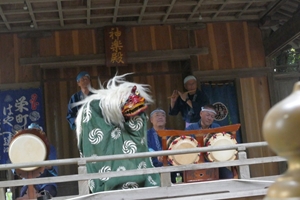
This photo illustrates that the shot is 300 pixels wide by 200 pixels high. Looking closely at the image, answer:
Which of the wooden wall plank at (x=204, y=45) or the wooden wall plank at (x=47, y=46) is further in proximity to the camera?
the wooden wall plank at (x=204, y=45)

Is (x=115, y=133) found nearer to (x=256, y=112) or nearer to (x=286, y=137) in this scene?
(x=286, y=137)

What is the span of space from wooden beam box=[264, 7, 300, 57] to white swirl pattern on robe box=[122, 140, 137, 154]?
3360 millimetres

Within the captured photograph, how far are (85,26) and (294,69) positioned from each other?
11.3 ft

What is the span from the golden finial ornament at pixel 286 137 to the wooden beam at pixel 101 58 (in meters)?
6.29

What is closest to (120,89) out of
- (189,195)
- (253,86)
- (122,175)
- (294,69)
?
(122,175)

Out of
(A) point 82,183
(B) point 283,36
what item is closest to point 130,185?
(A) point 82,183

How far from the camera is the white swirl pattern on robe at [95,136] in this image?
3715 millimetres

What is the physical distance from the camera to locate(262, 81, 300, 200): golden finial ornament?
0.54 meters

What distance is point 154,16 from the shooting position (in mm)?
6809

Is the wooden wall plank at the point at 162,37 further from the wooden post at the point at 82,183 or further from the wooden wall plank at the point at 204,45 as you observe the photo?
the wooden post at the point at 82,183

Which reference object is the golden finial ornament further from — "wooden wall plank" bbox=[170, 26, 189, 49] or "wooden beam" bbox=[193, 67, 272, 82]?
"wooden wall plank" bbox=[170, 26, 189, 49]

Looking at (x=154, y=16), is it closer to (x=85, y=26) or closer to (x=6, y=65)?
(x=85, y=26)

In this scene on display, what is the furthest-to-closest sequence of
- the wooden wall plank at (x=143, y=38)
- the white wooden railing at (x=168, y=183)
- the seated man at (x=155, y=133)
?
the wooden wall plank at (x=143, y=38) → the seated man at (x=155, y=133) → the white wooden railing at (x=168, y=183)

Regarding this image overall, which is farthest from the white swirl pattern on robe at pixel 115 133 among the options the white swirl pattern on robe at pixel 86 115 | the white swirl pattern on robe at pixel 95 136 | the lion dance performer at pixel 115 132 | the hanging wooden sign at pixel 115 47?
the hanging wooden sign at pixel 115 47
